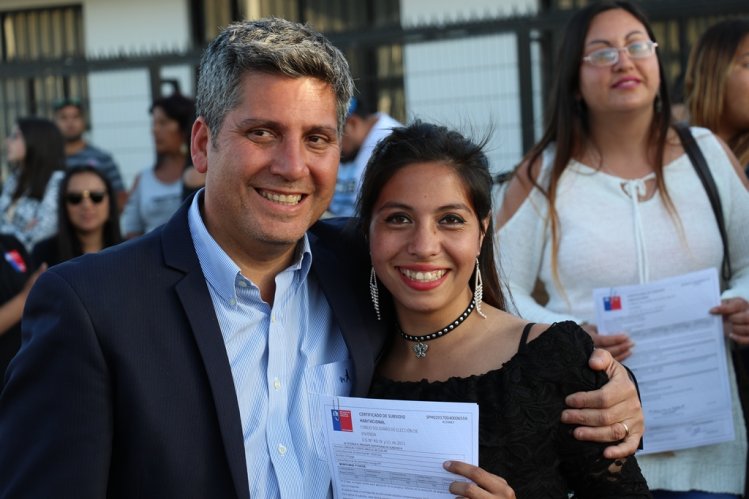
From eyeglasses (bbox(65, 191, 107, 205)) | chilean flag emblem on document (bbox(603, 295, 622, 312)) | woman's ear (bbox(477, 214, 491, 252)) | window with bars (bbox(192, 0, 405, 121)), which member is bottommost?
chilean flag emblem on document (bbox(603, 295, 622, 312))

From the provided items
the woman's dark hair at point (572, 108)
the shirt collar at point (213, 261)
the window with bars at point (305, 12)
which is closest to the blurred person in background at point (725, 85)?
the woman's dark hair at point (572, 108)

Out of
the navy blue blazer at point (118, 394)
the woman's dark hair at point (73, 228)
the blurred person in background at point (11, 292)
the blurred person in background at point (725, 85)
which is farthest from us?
the woman's dark hair at point (73, 228)

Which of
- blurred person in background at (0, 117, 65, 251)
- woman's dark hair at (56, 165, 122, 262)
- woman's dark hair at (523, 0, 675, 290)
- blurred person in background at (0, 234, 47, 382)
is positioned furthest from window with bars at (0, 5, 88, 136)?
woman's dark hair at (523, 0, 675, 290)

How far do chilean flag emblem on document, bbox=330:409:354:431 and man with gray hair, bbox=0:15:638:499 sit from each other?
0.41ft

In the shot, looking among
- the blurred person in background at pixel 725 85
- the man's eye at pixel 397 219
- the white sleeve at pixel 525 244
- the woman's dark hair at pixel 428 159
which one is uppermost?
the blurred person in background at pixel 725 85

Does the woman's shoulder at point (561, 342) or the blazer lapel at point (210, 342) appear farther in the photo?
the woman's shoulder at point (561, 342)

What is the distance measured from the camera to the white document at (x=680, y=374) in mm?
3340

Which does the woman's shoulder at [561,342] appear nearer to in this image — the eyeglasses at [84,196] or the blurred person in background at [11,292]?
the blurred person in background at [11,292]

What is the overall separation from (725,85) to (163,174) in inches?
173

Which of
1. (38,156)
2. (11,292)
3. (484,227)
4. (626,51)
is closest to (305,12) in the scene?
(38,156)

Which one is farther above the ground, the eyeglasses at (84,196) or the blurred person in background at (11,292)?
the eyeglasses at (84,196)

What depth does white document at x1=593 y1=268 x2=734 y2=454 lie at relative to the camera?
334 centimetres

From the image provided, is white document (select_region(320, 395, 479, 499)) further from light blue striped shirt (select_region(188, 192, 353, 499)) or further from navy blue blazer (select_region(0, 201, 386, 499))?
navy blue blazer (select_region(0, 201, 386, 499))

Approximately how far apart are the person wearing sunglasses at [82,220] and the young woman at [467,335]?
337 centimetres
